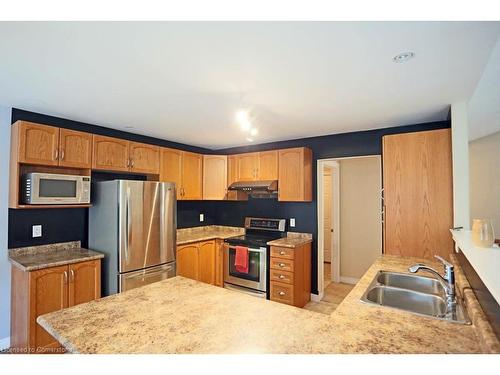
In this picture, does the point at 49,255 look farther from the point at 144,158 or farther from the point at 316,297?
the point at 316,297

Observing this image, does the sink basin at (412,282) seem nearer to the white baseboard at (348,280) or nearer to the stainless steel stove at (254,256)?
the stainless steel stove at (254,256)

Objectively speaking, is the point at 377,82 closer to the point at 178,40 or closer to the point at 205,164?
the point at 178,40

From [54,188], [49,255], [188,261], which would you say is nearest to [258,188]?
[188,261]

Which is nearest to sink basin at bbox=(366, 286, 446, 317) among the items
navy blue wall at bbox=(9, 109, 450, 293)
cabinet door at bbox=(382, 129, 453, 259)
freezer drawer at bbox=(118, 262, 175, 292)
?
cabinet door at bbox=(382, 129, 453, 259)

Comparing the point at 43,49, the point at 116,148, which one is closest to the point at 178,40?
the point at 43,49

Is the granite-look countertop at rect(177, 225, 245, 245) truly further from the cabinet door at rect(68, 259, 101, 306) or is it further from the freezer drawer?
the cabinet door at rect(68, 259, 101, 306)

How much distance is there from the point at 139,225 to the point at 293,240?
78.3 inches

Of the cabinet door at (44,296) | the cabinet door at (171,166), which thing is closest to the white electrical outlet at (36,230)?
the cabinet door at (44,296)

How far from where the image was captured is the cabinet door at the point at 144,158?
10.8ft

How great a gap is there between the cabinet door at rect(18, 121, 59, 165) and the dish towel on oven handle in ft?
7.70
